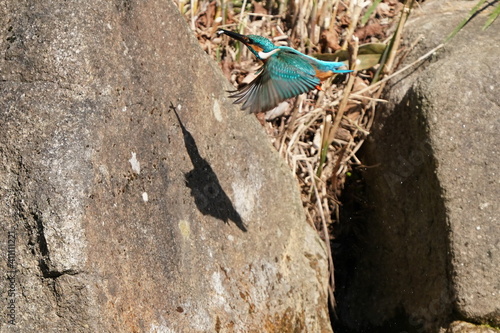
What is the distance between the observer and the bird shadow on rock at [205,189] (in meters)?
2.86

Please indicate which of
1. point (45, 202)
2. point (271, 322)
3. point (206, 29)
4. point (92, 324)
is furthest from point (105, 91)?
Result: point (206, 29)

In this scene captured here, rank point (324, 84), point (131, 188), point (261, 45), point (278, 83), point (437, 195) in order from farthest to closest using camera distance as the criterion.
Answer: point (324, 84), point (437, 195), point (261, 45), point (278, 83), point (131, 188)

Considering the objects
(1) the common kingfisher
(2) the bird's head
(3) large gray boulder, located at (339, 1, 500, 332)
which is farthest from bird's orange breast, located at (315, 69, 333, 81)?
(3) large gray boulder, located at (339, 1, 500, 332)

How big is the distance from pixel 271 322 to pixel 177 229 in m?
0.68

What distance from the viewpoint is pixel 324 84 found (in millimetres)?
4410

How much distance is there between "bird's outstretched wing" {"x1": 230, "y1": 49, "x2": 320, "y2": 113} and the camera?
276 centimetres

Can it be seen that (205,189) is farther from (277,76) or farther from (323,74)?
(323,74)

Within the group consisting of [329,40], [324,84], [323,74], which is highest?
[323,74]

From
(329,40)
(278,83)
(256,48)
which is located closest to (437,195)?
(278,83)

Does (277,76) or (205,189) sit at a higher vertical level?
(277,76)

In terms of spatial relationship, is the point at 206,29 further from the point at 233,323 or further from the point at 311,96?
the point at 233,323

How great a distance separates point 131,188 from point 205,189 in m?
0.52

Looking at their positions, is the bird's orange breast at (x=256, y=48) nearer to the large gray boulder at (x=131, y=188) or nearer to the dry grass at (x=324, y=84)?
the large gray boulder at (x=131, y=188)

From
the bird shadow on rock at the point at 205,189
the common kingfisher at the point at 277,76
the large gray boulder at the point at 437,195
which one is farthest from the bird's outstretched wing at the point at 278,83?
the large gray boulder at the point at 437,195
